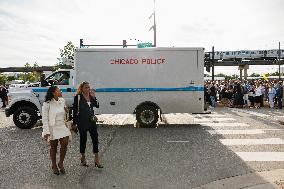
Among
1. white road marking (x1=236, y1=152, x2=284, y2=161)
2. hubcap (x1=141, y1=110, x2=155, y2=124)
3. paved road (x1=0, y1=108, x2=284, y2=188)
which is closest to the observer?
paved road (x1=0, y1=108, x2=284, y2=188)

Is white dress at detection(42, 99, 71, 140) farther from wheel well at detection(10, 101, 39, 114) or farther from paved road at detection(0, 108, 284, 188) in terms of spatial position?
wheel well at detection(10, 101, 39, 114)

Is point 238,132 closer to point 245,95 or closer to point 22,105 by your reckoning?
point 22,105

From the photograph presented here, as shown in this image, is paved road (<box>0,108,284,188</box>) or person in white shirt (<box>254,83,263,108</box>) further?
person in white shirt (<box>254,83,263,108</box>)

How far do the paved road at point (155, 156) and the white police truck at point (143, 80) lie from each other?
759 millimetres

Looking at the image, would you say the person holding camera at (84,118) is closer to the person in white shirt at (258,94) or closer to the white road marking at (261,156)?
the white road marking at (261,156)

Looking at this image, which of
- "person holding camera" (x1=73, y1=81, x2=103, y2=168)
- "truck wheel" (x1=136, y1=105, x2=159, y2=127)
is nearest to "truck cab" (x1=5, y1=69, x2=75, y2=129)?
"truck wheel" (x1=136, y1=105, x2=159, y2=127)

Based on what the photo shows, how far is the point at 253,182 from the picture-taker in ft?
22.4

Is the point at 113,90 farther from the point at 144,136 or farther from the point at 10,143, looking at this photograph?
the point at 10,143

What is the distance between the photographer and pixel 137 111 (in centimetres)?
1459

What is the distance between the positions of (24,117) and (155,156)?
23.8 feet

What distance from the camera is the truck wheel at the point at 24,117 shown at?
14703mm

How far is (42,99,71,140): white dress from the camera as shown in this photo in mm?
7531

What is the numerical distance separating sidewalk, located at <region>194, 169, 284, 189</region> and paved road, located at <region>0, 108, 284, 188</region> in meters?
0.25

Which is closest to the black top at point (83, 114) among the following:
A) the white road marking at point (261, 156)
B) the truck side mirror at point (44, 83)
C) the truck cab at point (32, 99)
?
the white road marking at point (261, 156)
